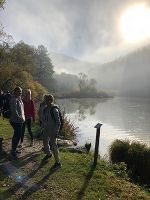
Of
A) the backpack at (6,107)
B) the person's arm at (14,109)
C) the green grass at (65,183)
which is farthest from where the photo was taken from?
the backpack at (6,107)

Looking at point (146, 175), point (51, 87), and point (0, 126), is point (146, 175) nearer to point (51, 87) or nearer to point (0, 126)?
point (0, 126)

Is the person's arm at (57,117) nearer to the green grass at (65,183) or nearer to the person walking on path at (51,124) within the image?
the person walking on path at (51,124)

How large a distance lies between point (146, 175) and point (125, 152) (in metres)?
2.12

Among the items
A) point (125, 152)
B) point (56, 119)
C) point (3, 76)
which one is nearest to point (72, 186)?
point (56, 119)

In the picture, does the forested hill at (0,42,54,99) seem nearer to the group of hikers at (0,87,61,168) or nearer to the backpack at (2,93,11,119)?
the backpack at (2,93,11,119)

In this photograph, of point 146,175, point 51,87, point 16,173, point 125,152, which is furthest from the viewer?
point 51,87

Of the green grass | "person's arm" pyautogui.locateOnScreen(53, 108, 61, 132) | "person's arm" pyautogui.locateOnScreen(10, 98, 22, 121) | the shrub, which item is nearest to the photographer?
the green grass

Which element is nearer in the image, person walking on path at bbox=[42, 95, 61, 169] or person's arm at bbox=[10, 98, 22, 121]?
person walking on path at bbox=[42, 95, 61, 169]

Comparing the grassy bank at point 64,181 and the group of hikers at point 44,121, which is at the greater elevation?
the group of hikers at point 44,121

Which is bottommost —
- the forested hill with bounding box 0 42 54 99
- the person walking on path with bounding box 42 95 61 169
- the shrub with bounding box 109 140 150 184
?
the shrub with bounding box 109 140 150 184

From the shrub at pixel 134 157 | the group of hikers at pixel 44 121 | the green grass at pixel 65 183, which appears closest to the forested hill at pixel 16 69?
the shrub at pixel 134 157

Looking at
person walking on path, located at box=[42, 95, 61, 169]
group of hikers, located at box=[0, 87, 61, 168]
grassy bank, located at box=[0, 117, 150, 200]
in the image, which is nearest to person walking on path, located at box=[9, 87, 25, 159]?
group of hikers, located at box=[0, 87, 61, 168]

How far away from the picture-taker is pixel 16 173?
37.1 feet

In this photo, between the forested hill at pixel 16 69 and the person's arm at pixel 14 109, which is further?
the forested hill at pixel 16 69
